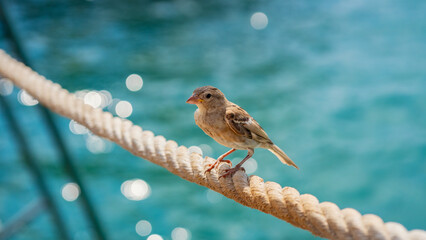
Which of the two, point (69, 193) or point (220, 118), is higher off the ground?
point (69, 193)

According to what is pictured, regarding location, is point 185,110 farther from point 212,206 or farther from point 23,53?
point 23,53

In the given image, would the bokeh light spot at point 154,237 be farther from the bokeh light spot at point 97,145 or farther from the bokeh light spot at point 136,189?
the bokeh light spot at point 97,145

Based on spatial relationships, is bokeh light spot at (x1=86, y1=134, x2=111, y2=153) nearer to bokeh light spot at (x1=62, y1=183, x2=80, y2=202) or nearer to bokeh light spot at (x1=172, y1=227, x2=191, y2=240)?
bokeh light spot at (x1=62, y1=183, x2=80, y2=202)

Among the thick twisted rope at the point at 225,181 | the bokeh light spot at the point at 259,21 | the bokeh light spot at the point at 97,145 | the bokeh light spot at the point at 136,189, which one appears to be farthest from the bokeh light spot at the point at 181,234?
the bokeh light spot at the point at 259,21

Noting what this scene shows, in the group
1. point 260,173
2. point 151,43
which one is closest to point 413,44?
point 260,173

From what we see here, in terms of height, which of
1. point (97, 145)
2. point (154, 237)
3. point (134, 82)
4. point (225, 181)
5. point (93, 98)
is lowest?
point (225, 181)

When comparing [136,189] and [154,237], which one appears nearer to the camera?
[154,237]

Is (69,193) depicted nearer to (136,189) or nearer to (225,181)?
(136,189)

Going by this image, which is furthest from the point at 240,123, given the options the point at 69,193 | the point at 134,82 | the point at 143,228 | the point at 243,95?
the point at 134,82
